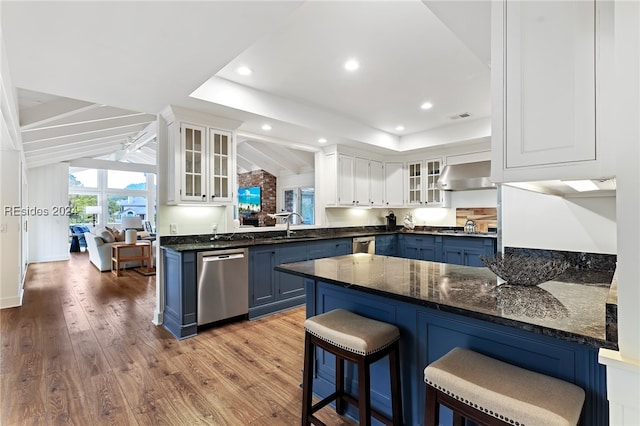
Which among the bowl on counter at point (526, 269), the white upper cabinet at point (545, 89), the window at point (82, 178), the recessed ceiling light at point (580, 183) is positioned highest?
the window at point (82, 178)

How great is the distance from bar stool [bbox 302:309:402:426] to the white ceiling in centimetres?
177

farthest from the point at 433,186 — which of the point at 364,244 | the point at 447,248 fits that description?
the point at 364,244

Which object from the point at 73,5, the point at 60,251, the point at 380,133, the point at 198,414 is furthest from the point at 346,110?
the point at 60,251

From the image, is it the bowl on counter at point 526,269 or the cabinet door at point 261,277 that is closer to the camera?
the bowl on counter at point 526,269

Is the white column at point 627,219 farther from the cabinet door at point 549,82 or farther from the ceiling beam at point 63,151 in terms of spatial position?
the ceiling beam at point 63,151

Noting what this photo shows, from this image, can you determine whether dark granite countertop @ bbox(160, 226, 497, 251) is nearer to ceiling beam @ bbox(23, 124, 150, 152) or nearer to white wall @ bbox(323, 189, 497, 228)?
white wall @ bbox(323, 189, 497, 228)

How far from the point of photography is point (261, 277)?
3.80 m

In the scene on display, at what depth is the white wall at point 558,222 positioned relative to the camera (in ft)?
6.28

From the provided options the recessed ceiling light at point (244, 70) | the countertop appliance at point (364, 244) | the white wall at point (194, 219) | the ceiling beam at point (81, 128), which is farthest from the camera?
the countertop appliance at point (364, 244)

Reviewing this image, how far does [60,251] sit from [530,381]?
1054 centimetres

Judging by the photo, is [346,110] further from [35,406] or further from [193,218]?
[35,406]

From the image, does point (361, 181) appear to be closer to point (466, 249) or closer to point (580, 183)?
point (466, 249)

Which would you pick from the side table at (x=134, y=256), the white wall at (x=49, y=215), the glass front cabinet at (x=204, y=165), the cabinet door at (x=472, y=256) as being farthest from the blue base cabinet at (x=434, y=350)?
the white wall at (x=49, y=215)

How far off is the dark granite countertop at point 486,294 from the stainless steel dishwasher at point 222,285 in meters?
1.57
